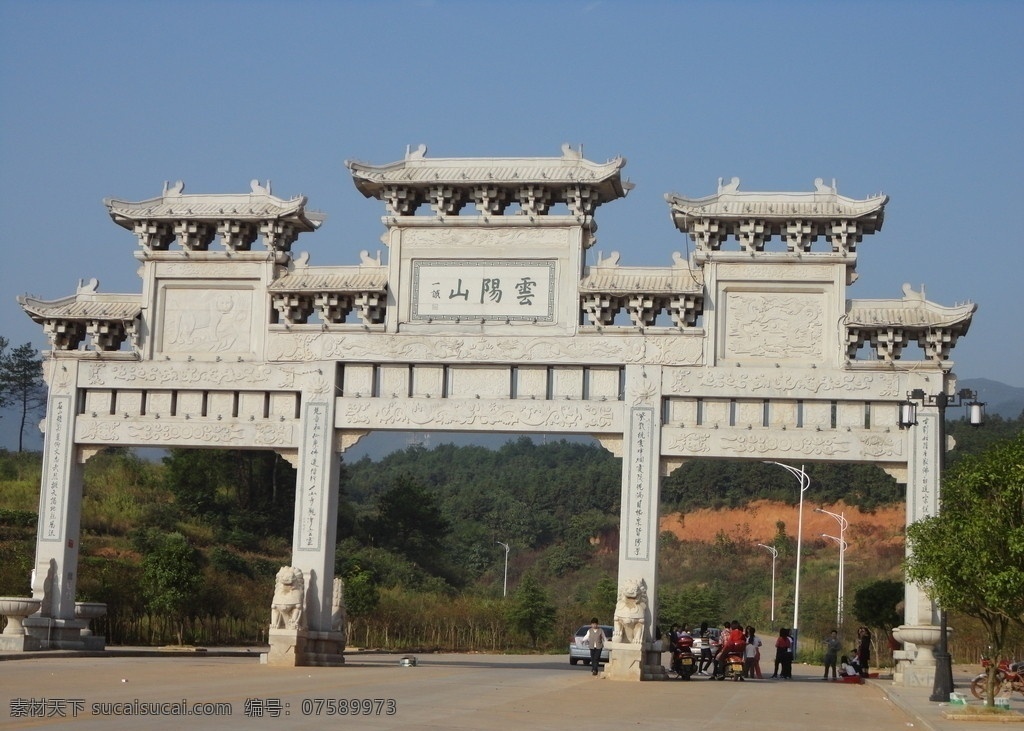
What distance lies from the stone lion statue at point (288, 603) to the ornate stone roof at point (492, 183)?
18.9ft

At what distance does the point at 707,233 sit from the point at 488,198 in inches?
132

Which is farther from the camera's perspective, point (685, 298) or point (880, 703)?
point (685, 298)

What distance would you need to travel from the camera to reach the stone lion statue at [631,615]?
19.1 meters

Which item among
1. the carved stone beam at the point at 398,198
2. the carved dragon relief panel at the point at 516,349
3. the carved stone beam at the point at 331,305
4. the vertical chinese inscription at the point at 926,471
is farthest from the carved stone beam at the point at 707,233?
the carved stone beam at the point at 331,305

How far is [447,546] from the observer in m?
64.4

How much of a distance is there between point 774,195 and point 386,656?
13.1 metres

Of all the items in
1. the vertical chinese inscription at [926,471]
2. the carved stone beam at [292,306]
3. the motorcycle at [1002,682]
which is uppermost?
the carved stone beam at [292,306]

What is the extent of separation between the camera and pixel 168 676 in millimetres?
15961

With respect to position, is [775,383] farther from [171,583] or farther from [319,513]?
[171,583]

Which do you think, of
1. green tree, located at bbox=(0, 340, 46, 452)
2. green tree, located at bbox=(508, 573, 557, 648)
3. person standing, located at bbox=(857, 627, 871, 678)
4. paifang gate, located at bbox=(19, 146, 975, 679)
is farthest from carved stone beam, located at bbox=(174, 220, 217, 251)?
green tree, located at bbox=(0, 340, 46, 452)

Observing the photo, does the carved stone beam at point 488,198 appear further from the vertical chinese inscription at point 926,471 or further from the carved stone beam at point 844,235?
the vertical chinese inscription at point 926,471

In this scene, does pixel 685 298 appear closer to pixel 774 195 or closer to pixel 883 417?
pixel 774 195

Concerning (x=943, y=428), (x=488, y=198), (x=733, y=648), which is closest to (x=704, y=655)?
(x=733, y=648)

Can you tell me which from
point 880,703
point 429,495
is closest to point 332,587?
point 880,703
